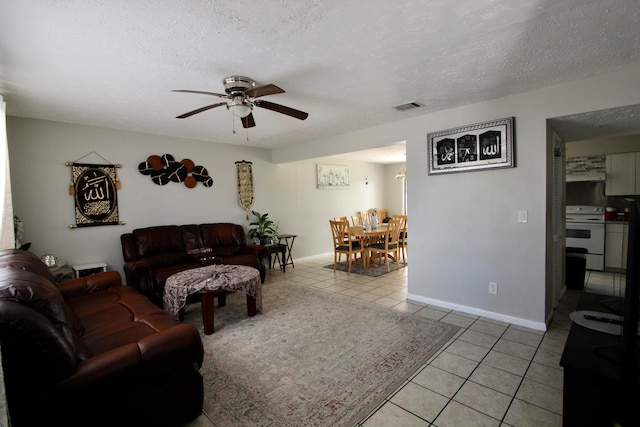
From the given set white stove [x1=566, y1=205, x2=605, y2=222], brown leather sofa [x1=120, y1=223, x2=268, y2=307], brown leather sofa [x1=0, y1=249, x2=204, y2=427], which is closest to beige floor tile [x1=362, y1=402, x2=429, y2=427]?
brown leather sofa [x1=0, y1=249, x2=204, y2=427]

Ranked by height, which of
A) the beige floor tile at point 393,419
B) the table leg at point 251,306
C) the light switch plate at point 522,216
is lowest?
the beige floor tile at point 393,419

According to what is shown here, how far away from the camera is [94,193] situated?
4.05m

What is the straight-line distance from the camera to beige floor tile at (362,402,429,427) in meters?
1.79

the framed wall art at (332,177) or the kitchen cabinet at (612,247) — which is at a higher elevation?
the framed wall art at (332,177)

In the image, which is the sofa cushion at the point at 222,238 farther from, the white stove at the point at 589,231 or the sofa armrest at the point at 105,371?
the white stove at the point at 589,231

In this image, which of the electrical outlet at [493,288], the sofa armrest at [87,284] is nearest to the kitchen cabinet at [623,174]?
the electrical outlet at [493,288]

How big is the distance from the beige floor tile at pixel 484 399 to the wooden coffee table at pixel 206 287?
2.17m

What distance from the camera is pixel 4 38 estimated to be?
1.83 m

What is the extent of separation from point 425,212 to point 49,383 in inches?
142

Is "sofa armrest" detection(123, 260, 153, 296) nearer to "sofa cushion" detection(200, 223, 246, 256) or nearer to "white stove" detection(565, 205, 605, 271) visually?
"sofa cushion" detection(200, 223, 246, 256)

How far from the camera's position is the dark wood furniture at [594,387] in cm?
109

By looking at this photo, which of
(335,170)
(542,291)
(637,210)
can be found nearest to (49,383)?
(637,210)

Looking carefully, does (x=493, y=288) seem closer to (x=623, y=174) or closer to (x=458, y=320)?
(x=458, y=320)

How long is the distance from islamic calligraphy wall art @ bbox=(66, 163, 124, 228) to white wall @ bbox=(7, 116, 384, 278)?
0.07 meters
